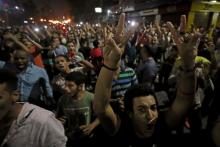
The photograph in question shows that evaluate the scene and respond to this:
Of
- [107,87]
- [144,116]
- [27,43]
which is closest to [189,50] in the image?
[144,116]

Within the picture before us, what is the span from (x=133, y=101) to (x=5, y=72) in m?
1.09

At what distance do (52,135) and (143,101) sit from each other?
86 cm

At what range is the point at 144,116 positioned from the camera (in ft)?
7.41

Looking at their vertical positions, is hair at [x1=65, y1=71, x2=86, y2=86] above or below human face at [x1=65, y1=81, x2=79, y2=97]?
above

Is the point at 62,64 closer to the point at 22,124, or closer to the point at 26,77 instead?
the point at 26,77

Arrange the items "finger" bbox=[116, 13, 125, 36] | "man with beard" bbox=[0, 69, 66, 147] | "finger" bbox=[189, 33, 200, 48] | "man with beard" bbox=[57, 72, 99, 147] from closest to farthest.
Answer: "man with beard" bbox=[0, 69, 66, 147] → "finger" bbox=[189, 33, 200, 48] → "finger" bbox=[116, 13, 125, 36] → "man with beard" bbox=[57, 72, 99, 147]

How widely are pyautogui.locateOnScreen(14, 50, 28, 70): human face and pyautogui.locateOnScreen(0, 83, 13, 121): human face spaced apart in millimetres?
2327

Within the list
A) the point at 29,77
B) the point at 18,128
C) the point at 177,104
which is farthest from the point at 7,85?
the point at 29,77

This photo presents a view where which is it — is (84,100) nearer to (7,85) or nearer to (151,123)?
(151,123)

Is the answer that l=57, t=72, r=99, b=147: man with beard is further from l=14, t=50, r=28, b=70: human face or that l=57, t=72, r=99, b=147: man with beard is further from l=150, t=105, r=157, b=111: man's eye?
l=150, t=105, r=157, b=111: man's eye

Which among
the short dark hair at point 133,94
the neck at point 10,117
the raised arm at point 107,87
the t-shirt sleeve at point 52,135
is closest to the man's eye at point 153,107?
the short dark hair at point 133,94

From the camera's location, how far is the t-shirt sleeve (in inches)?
71.9

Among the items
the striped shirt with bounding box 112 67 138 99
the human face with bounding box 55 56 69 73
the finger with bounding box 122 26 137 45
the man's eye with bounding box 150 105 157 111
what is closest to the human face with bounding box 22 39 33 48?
the human face with bounding box 55 56 69 73

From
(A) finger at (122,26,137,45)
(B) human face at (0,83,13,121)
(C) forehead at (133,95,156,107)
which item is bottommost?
(C) forehead at (133,95,156,107)
